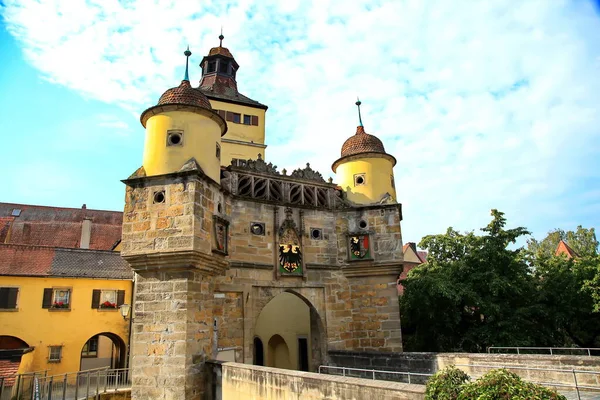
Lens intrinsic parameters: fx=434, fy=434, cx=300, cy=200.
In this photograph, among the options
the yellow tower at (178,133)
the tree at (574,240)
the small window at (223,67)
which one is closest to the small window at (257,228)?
the yellow tower at (178,133)

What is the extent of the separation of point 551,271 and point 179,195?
53.5 feet

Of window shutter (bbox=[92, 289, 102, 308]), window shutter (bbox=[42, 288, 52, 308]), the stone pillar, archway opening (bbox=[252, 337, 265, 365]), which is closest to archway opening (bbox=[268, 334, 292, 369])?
archway opening (bbox=[252, 337, 265, 365])

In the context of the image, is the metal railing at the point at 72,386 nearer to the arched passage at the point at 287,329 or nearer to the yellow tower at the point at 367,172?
the arched passage at the point at 287,329

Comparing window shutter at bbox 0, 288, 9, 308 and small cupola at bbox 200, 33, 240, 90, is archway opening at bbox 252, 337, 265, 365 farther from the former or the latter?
small cupola at bbox 200, 33, 240, 90

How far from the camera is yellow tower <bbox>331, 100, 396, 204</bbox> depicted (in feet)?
55.1

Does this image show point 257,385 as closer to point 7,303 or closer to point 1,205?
point 7,303

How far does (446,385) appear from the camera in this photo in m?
6.20

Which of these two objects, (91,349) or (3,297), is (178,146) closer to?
(3,297)

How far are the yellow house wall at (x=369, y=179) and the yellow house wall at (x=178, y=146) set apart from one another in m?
6.01

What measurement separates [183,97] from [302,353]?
13.7 m

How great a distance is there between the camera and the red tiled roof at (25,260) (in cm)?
2020

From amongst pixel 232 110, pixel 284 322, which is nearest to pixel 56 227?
pixel 232 110

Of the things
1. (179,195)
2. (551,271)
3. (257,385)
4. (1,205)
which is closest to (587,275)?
(551,271)

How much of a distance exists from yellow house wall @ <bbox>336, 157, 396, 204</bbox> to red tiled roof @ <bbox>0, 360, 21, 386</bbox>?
12763 millimetres
